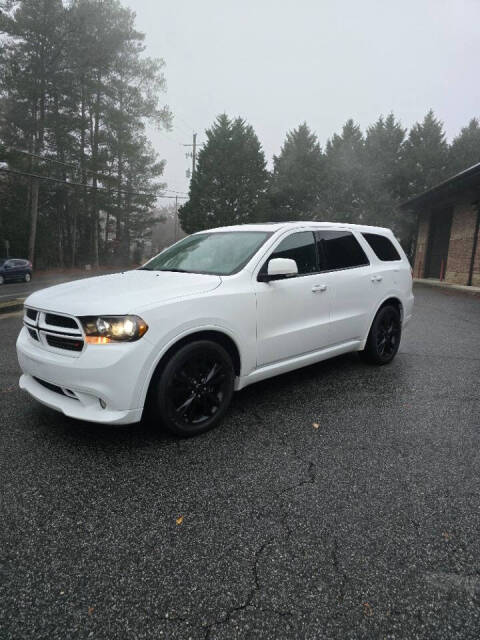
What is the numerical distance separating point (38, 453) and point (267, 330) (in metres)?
1.96

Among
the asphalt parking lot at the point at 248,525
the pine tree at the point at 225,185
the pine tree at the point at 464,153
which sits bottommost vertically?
the asphalt parking lot at the point at 248,525

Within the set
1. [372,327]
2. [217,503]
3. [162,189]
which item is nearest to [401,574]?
[217,503]

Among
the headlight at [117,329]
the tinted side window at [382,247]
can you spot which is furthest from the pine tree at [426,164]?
the headlight at [117,329]

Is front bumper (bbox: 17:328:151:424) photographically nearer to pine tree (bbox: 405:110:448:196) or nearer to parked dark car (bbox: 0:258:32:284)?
parked dark car (bbox: 0:258:32:284)

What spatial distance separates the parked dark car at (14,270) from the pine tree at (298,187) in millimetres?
24333

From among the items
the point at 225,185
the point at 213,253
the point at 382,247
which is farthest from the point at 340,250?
the point at 225,185

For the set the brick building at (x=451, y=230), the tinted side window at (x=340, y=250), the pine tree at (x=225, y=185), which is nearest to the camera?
the tinted side window at (x=340, y=250)

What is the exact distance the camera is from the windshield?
11.8ft

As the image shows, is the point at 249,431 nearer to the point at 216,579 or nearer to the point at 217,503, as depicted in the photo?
the point at 217,503

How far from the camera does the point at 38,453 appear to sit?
2.82 m

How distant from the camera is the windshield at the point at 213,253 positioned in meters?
3.60

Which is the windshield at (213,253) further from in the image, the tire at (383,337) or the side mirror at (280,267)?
the tire at (383,337)

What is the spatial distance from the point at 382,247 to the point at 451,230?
18834mm

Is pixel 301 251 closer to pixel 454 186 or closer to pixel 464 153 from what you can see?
pixel 454 186
